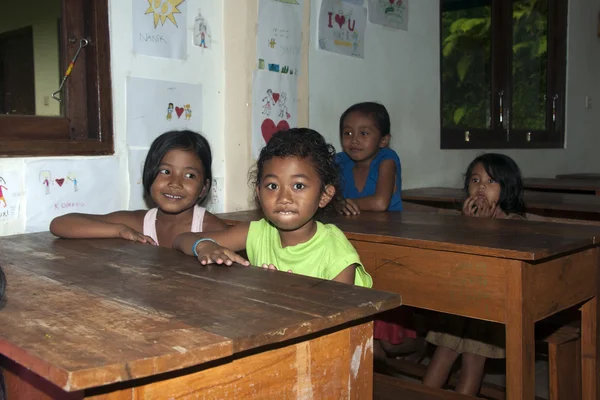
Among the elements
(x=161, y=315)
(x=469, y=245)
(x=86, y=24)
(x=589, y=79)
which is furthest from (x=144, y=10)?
(x=589, y=79)

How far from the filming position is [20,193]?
2.17 meters

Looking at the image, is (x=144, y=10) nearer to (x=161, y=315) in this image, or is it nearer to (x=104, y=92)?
(x=104, y=92)

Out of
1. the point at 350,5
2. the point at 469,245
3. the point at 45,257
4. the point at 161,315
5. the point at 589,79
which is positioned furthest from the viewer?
the point at 589,79

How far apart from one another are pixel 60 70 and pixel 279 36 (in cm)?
104

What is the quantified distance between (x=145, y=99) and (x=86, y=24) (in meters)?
0.35

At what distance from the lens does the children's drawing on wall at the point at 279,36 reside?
287 cm

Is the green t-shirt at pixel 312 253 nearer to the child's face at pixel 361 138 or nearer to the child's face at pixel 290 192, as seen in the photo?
the child's face at pixel 290 192

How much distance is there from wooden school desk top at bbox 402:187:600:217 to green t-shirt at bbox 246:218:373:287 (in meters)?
1.52

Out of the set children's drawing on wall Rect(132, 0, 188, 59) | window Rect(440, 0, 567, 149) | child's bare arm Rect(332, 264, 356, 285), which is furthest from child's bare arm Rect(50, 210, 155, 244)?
window Rect(440, 0, 567, 149)

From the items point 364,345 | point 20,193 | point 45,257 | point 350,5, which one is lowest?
point 364,345

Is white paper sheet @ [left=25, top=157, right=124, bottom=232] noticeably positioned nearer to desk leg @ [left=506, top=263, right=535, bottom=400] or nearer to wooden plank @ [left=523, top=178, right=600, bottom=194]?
desk leg @ [left=506, top=263, right=535, bottom=400]

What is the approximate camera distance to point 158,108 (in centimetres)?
254

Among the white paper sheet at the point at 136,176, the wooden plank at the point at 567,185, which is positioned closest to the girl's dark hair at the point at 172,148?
the white paper sheet at the point at 136,176

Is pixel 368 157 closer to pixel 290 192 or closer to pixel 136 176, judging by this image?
pixel 136 176
